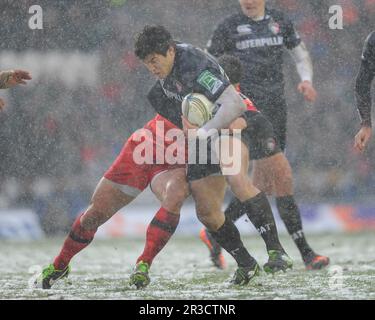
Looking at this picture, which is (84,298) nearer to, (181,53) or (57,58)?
(181,53)

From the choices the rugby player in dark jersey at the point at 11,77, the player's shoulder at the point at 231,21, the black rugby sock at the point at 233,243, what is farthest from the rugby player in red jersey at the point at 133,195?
the player's shoulder at the point at 231,21

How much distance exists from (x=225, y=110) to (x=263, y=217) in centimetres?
69

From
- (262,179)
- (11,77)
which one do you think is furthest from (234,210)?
(11,77)

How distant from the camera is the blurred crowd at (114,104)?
12.0 metres

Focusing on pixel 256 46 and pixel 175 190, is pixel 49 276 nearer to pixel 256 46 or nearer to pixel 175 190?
pixel 175 190

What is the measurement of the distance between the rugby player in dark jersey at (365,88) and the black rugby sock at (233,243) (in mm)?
906

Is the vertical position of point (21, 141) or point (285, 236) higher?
point (21, 141)

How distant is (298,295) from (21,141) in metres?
8.25

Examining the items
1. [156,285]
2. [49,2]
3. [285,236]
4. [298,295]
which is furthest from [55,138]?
[298,295]

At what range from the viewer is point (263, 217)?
5.39 metres

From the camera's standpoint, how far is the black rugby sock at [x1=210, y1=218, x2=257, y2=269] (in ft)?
17.7

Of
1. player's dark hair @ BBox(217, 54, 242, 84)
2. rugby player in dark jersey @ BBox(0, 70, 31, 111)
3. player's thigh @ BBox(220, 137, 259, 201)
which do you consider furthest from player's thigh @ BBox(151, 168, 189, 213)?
rugby player in dark jersey @ BBox(0, 70, 31, 111)

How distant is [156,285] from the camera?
5547 millimetres
